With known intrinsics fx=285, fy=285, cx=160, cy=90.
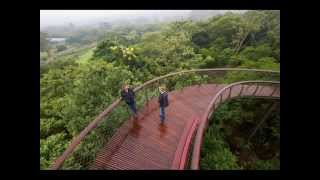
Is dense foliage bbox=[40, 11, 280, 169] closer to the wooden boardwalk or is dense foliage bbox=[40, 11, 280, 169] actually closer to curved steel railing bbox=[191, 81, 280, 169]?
the wooden boardwalk

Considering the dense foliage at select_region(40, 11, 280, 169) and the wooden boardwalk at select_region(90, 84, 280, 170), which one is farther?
the dense foliage at select_region(40, 11, 280, 169)

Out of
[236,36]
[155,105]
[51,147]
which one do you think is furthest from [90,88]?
[236,36]

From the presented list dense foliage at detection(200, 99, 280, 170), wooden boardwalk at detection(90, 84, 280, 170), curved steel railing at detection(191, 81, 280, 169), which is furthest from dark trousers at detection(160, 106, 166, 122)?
dense foliage at detection(200, 99, 280, 170)

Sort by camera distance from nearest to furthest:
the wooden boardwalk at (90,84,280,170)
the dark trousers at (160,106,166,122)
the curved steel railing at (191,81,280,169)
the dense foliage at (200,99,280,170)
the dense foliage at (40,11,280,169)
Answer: the curved steel railing at (191,81,280,169), the wooden boardwalk at (90,84,280,170), the dark trousers at (160,106,166,122), the dense foliage at (40,11,280,169), the dense foliage at (200,99,280,170)

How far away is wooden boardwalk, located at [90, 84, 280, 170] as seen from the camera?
21.8 feet

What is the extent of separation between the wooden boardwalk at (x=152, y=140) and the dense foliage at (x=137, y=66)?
2.18 feet

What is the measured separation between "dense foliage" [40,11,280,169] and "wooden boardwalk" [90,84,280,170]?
0.66m

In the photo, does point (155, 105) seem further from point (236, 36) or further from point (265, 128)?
point (236, 36)

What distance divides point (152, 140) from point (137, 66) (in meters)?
10.3

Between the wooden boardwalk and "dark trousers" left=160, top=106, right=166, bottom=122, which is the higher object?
"dark trousers" left=160, top=106, right=166, bottom=122

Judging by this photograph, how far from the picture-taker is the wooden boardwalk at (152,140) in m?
6.64

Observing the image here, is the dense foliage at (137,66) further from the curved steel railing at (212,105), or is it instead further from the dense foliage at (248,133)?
the curved steel railing at (212,105)

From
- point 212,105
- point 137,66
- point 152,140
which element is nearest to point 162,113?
point 152,140
